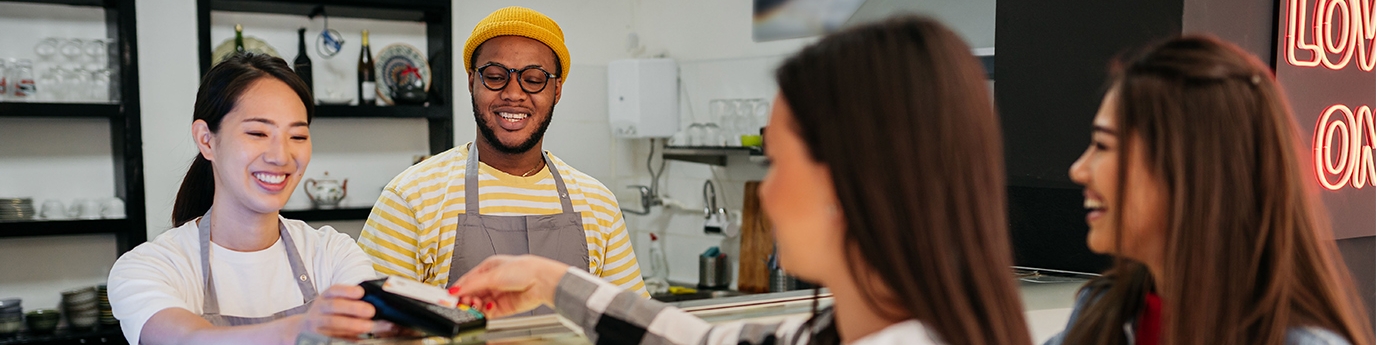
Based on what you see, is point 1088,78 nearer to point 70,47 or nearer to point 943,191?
point 943,191

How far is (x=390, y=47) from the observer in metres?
4.31

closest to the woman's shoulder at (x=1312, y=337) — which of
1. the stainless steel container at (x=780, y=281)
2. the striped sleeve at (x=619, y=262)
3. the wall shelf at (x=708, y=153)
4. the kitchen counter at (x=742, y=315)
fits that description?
the kitchen counter at (x=742, y=315)

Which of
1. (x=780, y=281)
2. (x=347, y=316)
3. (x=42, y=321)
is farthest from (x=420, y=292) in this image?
(x=42, y=321)

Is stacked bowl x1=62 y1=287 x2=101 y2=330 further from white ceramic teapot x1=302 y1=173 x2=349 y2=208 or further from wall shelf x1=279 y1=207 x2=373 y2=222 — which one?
white ceramic teapot x1=302 y1=173 x2=349 y2=208

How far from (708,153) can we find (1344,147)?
8.14 ft

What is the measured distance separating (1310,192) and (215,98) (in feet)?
5.18

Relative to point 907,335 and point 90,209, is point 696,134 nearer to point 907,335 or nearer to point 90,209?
point 90,209

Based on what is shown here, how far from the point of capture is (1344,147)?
96.2 inches

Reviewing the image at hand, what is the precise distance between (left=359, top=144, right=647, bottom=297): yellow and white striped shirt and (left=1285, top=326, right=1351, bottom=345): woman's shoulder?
1306 millimetres

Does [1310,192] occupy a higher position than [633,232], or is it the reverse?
[1310,192]

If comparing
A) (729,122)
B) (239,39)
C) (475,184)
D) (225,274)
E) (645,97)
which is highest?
(239,39)

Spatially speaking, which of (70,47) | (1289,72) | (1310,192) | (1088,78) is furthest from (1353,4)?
(70,47)

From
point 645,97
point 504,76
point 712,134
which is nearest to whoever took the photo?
point 504,76

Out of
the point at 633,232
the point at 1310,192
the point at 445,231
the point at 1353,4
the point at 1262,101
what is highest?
the point at 1353,4
